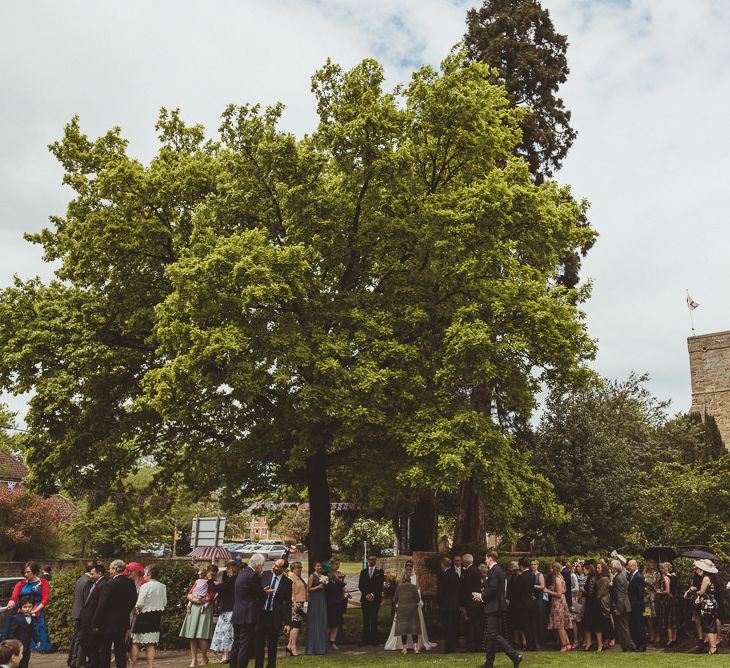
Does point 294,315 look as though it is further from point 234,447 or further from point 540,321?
point 540,321

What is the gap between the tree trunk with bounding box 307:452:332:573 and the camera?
17844mm

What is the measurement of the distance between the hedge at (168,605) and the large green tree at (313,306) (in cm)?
282

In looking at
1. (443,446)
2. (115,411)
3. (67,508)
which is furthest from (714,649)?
(67,508)

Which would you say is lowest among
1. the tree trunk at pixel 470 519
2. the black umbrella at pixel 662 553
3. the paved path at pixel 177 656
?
the paved path at pixel 177 656

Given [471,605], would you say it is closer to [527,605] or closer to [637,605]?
[527,605]

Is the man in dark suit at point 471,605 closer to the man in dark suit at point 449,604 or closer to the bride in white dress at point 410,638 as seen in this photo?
the man in dark suit at point 449,604

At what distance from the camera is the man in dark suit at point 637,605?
14062 millimetres

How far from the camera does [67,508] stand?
4391cm

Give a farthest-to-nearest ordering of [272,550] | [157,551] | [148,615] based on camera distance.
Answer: [272,550]
[157,551]
[148,615]

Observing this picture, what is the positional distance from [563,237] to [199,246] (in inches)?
364

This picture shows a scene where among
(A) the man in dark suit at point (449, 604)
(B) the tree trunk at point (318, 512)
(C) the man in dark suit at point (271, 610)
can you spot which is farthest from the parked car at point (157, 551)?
(C) the man in dark suit at point (271, 610)

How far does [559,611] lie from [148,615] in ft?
28.9

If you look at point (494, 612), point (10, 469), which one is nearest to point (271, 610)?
point (494, 612)

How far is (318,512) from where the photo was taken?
18141 mm
